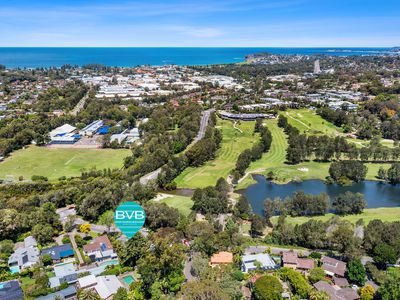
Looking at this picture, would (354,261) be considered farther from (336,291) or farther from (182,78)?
(182,78)

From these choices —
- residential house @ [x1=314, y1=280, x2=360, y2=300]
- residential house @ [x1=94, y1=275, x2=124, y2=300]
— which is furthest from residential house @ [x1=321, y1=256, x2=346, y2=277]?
residential house @ [x1=94, y1=275, x2=124, y2=300]

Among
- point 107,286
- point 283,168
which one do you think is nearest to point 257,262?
point 107,286

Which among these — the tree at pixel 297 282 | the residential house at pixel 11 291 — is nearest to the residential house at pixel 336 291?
the tree at pixel 297 282

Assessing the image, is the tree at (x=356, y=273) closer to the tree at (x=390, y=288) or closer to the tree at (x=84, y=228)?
the tree at (x=390, y=288)

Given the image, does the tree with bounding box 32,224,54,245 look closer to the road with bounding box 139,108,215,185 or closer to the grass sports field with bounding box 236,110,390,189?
the road with bounding box 139,108,215,185

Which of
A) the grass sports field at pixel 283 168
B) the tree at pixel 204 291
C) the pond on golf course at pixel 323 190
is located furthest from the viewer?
the grass sports field at pixel 283 168

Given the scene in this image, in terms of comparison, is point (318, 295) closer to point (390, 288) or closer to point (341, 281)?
point (341, 281)
